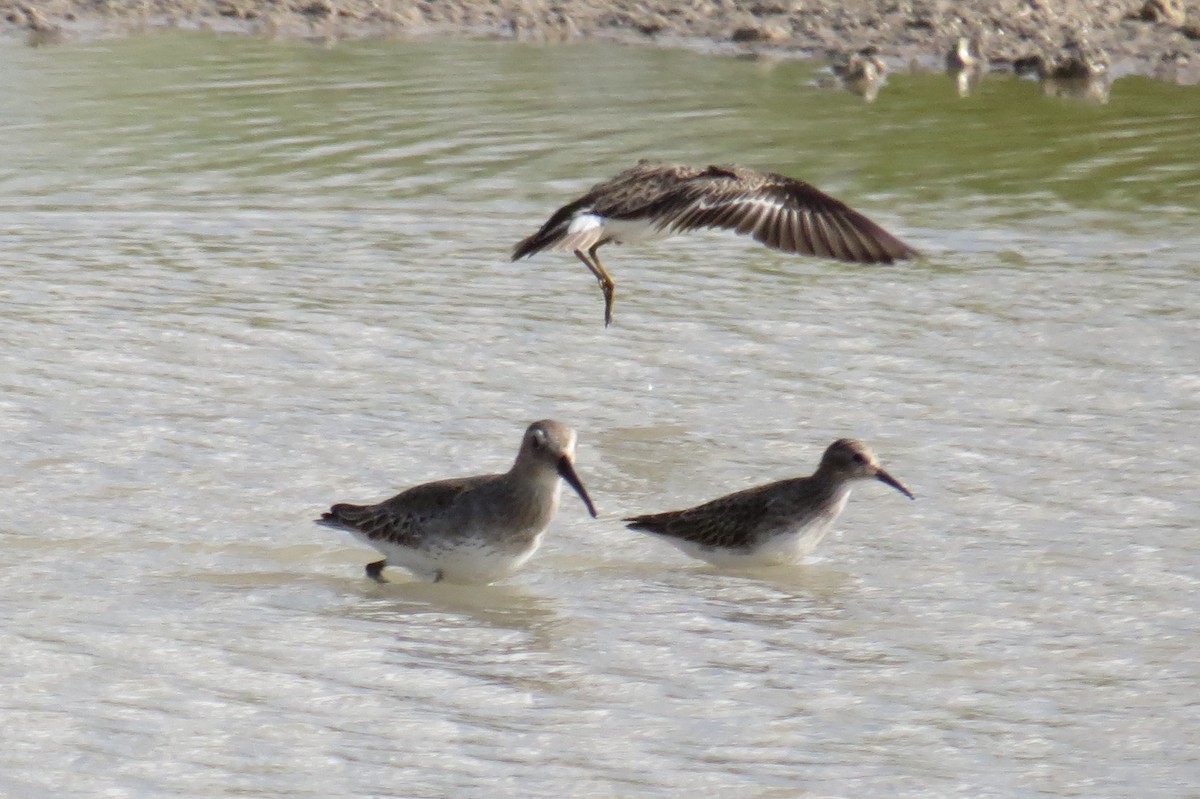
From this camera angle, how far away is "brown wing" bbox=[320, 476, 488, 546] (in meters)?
7.52

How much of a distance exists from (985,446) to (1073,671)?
2552 mm

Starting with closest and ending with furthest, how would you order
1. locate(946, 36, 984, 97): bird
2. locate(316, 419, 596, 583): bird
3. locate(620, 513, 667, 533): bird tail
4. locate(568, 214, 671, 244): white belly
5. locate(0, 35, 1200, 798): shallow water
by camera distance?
locate(0, 35, 1200, 798): shallow water → locate(316, 419, 596, 583): bird → locate(620, 513, 667, 533): bird tail → locate(568, 214, 671, 244): white belly → locate(946, 36, 984, 97): bird

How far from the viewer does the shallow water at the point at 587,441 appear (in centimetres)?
608

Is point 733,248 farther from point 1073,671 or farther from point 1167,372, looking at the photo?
point 1073,671

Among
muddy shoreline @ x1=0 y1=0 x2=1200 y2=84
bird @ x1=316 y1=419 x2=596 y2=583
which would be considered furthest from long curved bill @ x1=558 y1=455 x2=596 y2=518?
muddy shoreline @ x1=0 y1=0 x2=1200 y2=84

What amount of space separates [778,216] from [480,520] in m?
2.81

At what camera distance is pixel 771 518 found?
25.3 ft

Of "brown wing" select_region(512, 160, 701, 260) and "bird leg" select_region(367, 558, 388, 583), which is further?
"brown wing" select_region(512, 160, 701, 260)

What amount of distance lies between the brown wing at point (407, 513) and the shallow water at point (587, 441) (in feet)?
0.77

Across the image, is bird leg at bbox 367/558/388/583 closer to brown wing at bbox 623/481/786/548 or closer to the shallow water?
the shallow water

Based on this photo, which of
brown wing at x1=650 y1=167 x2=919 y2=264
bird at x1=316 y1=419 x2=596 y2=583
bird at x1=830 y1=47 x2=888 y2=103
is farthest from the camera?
bird at x1=830 y1=47 x2=888 y2=103

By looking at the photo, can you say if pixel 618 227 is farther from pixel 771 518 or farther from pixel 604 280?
pixel 771 518

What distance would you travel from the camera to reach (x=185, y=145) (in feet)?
51.1

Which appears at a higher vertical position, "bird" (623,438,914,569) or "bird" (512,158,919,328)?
"bird" (512,158,919,328)
